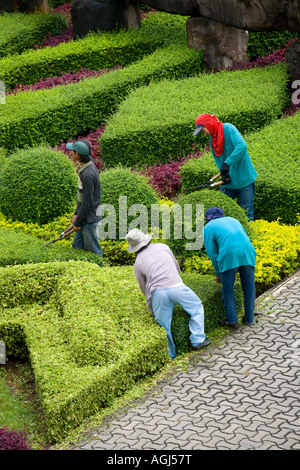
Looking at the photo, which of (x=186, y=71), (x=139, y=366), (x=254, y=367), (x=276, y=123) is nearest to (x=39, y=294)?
(x=139, y=366)

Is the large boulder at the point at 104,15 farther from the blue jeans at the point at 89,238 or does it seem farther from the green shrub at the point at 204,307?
the green shrub at the point at 204,307

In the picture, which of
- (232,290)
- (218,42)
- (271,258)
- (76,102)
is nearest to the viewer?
(232,290)

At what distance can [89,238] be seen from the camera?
934 centimetres

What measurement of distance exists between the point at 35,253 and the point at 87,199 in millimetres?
961

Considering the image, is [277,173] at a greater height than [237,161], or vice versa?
[237,161]

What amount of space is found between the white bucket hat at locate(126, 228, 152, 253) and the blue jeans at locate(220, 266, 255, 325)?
913 millimetres

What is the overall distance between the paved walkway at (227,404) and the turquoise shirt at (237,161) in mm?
2676

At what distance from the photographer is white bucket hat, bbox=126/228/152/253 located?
742cm

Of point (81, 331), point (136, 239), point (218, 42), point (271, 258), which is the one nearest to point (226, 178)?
point (271, 258)

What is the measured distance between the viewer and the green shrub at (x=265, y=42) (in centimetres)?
1725

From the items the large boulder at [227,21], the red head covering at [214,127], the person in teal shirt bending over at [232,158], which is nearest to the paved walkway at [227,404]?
the person in teal shirt bending over at [232,158]

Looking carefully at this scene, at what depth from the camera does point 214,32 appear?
623 inches

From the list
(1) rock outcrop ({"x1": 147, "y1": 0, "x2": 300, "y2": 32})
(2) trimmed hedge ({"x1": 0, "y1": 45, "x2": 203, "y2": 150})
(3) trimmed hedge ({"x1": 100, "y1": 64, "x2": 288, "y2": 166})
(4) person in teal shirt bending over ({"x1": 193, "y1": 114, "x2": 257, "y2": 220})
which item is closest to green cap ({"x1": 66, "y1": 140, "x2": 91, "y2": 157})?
(4) person in teal shirt bending over ({"x1": 193, "y1": 114, "x2": 257, "y2": 220})

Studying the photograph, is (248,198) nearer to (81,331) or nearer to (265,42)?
(81,331)
